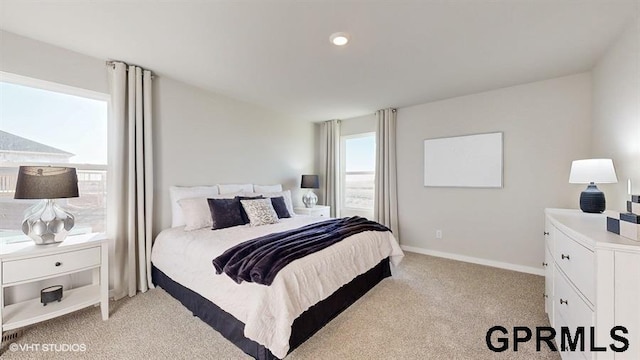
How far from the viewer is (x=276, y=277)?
161 centimetres

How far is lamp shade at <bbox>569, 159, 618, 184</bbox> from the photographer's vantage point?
6.61 feet

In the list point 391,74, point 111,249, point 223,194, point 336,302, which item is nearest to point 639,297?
point 336,302

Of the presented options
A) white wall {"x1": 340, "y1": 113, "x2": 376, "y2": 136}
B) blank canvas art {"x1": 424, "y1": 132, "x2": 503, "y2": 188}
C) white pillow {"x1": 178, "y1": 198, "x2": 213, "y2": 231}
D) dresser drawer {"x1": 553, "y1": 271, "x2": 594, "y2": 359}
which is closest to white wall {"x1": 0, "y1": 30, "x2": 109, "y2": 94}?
white pillow {"x1": 178, "y1": 198, "x2": 213, "y2": 231}

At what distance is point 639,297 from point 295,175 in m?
4.17

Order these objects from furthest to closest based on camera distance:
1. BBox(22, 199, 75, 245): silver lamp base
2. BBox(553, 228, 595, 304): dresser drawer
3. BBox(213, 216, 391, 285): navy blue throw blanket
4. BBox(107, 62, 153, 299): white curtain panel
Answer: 1. BBox(107, 62, 153, 299): white curtain panel
2. BBox(22, 199, 75, 245): silver lamp base
3. BBox(213, 216, 391, 285): navy blue throw blanket
4. BBox(553, 228, 595, 304): dresser drawer

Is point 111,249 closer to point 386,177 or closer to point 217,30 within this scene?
point 217,30

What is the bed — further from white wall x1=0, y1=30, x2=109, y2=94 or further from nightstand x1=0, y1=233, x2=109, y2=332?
white wall x1=0, y1=30, x2=109, y2=94

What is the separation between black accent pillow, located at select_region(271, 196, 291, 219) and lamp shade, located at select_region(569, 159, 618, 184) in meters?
3.09

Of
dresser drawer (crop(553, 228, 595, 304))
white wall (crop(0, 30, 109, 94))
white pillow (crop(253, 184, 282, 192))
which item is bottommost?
dresser drawer (crop(553, 228, 595, 304))

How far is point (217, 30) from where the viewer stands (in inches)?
78.2

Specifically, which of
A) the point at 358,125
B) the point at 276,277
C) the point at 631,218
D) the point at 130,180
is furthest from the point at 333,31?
the point at 358,125

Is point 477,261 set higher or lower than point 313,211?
lower

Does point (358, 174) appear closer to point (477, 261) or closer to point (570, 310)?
point (477, 261)

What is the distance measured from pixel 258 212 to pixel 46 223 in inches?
68.7
